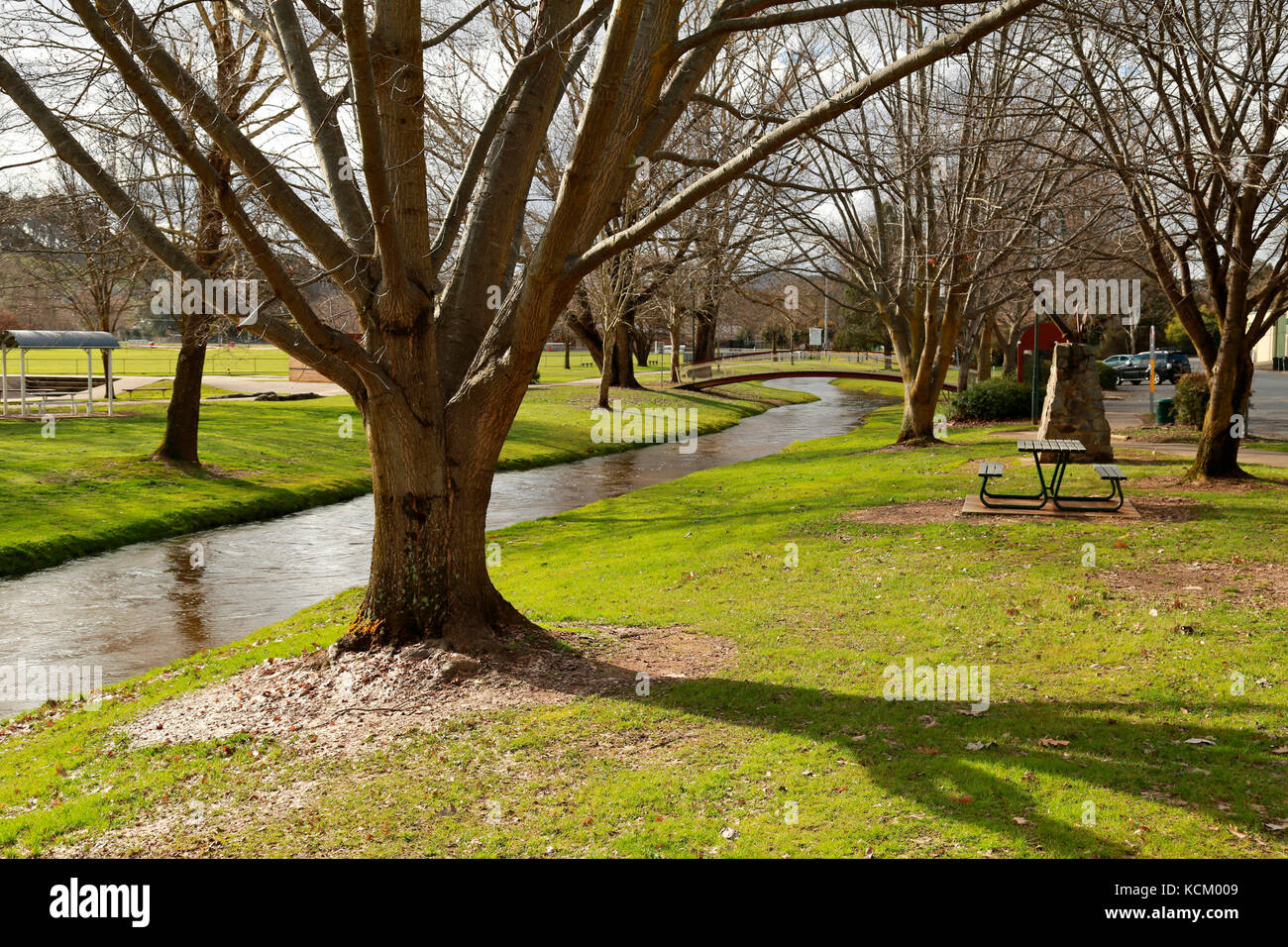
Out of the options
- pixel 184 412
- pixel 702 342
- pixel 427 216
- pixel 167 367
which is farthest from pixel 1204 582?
pixel 167 367

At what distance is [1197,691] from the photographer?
6750mm

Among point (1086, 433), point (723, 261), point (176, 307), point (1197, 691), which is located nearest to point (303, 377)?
point (723, 261)

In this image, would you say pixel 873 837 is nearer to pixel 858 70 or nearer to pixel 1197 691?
pixel 1197 691

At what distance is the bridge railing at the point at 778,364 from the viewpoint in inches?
2060

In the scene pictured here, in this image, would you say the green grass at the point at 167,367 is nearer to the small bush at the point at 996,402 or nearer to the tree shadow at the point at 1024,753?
the small bush at the point at 996,402

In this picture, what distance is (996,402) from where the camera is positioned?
94.1 ft

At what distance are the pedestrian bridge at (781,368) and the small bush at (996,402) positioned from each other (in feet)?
21.4

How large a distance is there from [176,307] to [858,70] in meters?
13.3

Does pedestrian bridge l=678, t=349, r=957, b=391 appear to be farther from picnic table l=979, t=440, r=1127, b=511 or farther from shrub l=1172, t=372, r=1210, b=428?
picnic table l=979, t=440, r=1127, b=511

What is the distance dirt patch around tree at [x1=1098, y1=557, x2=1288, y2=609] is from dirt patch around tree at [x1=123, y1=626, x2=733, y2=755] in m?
4.04

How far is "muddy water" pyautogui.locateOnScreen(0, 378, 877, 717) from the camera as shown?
10.3 meters

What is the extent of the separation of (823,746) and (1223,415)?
1036 cm

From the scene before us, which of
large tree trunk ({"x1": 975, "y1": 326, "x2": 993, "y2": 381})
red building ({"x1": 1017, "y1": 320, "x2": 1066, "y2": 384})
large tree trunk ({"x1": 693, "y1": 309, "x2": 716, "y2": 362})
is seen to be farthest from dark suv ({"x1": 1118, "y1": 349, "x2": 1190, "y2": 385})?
large tree trunk ({"x1": 693, "y1": 309, "x2": 716, "y2": 362})

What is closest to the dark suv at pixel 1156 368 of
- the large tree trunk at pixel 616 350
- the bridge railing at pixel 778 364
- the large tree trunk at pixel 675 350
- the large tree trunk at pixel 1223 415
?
the bridge railing at pixel 778 364
